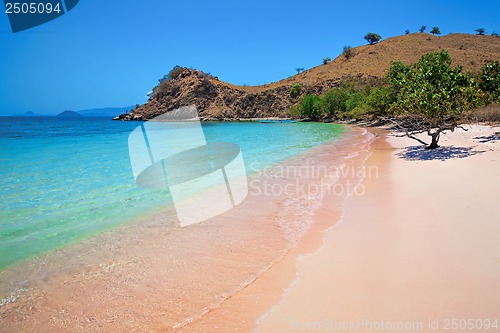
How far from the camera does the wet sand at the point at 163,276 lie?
3270mm

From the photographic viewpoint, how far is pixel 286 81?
99.9 metres

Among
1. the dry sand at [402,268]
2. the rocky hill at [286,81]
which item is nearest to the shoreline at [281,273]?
the dry sand at [402,268]

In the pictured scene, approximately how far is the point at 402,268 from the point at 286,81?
3983 inches

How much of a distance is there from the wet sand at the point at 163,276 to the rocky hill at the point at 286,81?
75325mm

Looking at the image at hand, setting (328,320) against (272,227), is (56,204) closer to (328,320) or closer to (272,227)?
(272,227)

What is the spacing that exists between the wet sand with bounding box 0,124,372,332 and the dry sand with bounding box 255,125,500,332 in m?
0.37

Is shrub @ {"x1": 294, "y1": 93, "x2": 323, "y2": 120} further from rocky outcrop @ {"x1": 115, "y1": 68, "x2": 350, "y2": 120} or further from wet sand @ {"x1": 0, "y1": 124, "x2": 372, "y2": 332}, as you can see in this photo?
wet sand @ {"x1": 0, "y1": 124, "x2": 372, "y2": 332}

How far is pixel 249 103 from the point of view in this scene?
294 ft

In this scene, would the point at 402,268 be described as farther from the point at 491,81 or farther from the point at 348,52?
the point at 348,52

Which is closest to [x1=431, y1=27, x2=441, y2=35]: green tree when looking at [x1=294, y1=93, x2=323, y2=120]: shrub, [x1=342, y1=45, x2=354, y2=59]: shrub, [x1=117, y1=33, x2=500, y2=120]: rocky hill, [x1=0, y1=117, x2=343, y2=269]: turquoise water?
[x1=117, y1=33, x2=500, y2=120]: rocky hill

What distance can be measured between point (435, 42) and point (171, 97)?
79694 millimetres

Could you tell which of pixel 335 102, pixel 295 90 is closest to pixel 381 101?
pixel 335 102

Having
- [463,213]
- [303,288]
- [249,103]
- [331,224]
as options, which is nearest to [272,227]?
[331,224]

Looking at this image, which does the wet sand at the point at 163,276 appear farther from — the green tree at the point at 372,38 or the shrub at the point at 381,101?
the green tree at the point at 372,38
